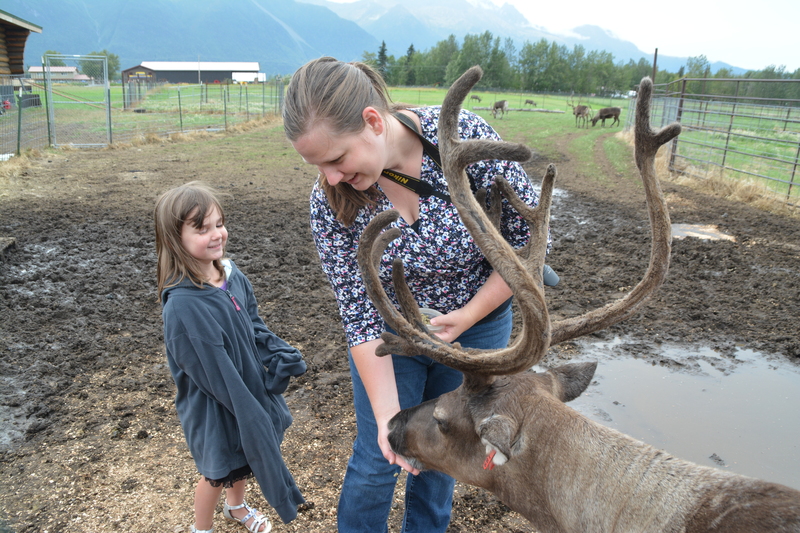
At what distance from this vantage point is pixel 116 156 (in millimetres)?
14820

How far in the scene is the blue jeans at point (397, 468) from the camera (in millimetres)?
2490

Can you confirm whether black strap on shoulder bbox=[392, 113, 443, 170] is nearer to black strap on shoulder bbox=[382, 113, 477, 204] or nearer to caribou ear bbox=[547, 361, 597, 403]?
black strap on shoulder bbox=[382, 113, 477, 204]

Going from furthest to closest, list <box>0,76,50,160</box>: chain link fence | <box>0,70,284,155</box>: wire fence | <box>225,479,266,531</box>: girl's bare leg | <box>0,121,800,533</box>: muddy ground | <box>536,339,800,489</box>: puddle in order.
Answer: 1. <box>0,70,284,155</box>: wire fence
2. <box>0,76,50,160</box>: chain link fence
3. <box>536,339,800,489</box>: puddle
4. <box>0,121,800,533</box>: muddy ground
5. <box>225,479,266,531</box>: girl's bare leg

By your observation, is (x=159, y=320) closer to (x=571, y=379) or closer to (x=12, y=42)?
(x=571, y=379)

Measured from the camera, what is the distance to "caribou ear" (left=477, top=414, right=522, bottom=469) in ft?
6.33

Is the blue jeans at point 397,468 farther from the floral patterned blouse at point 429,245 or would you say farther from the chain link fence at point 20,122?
the chain link fence at point 20,122

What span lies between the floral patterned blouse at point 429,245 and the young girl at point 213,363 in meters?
0.61

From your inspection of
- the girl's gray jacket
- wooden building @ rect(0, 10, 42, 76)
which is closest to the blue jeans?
the girl's gray jacket

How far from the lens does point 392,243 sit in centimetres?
234

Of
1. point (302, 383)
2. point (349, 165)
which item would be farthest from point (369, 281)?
point (302, 383)

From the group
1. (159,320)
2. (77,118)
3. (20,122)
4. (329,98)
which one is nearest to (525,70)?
(77,118)

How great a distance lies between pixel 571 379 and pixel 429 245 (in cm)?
88

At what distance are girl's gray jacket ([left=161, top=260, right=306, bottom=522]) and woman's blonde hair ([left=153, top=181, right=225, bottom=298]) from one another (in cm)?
6

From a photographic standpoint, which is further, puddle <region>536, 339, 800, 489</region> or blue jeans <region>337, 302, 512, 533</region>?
puddle <region>536, 339, 800, 489</region>
